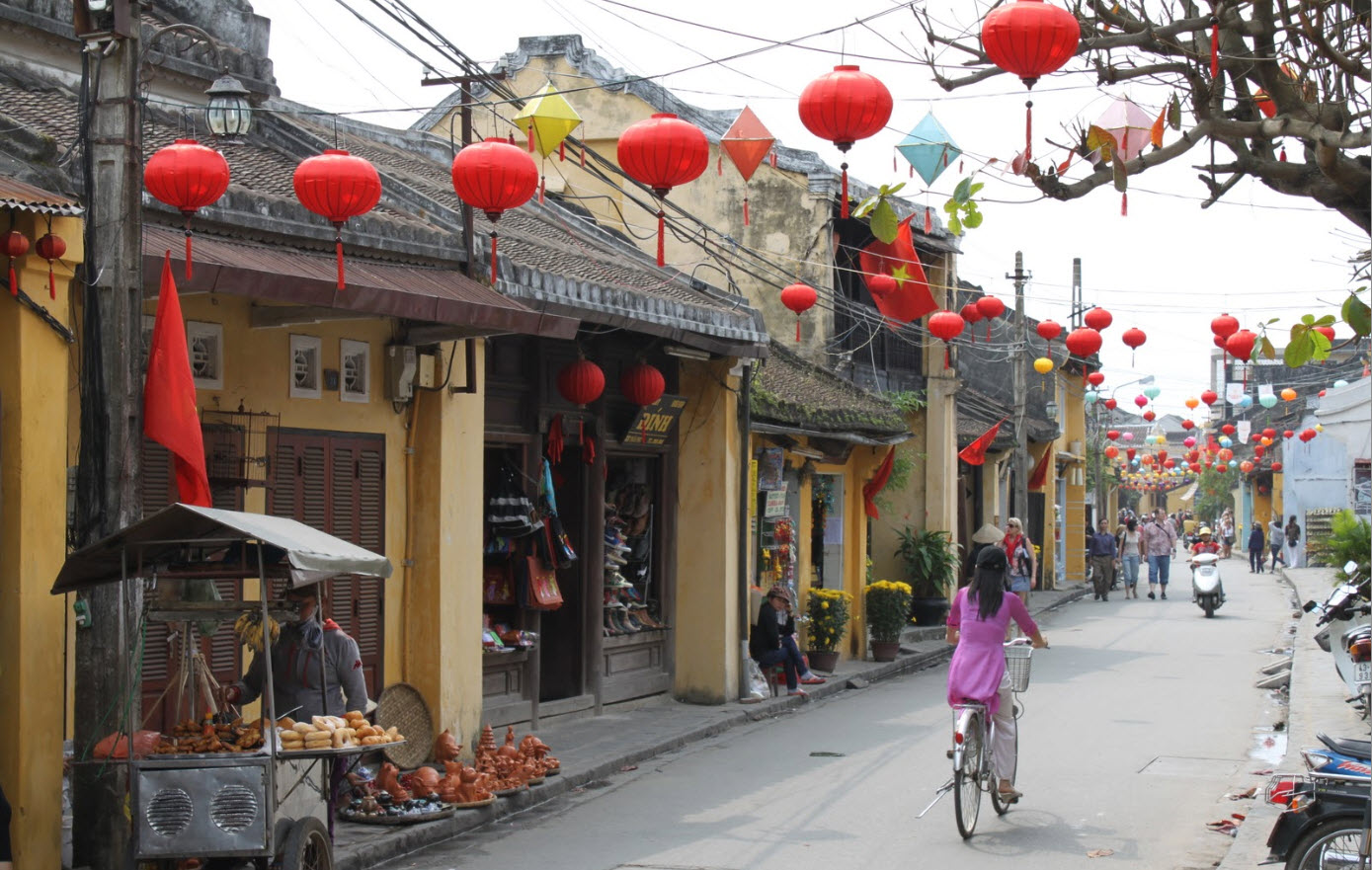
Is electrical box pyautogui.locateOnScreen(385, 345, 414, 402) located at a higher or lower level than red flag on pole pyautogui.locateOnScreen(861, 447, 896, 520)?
higher

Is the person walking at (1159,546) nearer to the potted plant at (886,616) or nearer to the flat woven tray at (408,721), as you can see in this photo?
the potted plant at (886,616)

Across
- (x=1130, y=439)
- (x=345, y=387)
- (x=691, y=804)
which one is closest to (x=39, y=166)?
(x=345, y=387)

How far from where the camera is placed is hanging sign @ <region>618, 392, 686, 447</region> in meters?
16.1

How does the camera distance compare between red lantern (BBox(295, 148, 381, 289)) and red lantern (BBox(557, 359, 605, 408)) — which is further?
red lantern (BBox(557, 359, 605, 408))

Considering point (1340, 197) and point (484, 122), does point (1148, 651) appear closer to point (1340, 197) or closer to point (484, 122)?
point (484, 122)

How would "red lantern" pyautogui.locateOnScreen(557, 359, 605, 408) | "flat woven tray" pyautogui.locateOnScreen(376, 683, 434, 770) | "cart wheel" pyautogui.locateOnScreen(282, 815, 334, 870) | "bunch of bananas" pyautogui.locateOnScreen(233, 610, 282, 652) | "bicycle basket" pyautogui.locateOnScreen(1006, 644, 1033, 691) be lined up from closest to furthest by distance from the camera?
"cart wheel" pyautogui.locateOnScreen(282, 815, 334, 870) → "bunch of bananas" pyautogui.locateOnScreen(233, 610, 282, 652) → "bicycle basket" pyautogui.locateOnScreen(1006, 644, 1033, 691) → "flat woven tray" pyautogui.locateOnScreen(376, 683, 434, 770) → "red lantern" pyautogui.locateOnScreen(557, 359, 605, 408)

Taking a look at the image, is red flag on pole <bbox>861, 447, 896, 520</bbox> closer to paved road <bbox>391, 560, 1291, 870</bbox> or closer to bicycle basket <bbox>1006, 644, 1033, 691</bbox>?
paved road <bbox>391, 560, 1291, 870</bbox>

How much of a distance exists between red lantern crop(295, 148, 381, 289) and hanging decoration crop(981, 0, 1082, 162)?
12.4 ft

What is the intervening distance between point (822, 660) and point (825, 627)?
427 mm

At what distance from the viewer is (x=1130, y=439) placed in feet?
299

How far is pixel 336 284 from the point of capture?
376 inches

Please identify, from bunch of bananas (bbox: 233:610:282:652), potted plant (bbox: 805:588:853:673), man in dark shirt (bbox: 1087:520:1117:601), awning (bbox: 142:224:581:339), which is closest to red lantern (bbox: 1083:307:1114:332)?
potted plant (bbox: 805:588:853:673)

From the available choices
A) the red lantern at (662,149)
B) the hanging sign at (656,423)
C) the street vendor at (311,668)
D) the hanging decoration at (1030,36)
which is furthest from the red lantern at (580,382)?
the hanging decoration at (1030,36)

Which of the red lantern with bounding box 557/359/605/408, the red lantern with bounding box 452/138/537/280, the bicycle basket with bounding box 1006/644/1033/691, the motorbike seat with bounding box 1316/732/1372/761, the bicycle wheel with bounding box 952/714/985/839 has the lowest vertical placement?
the bicycle wheel with bounding box 952/714/985/839
